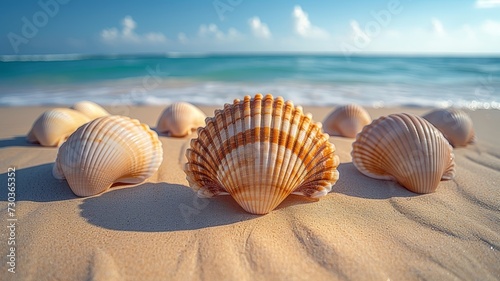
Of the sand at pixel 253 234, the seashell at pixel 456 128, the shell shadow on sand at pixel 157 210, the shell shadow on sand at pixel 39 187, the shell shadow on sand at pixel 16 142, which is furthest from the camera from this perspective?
the shell shadow on sand at pixel 16 142

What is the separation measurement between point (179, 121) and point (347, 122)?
2.80 metres

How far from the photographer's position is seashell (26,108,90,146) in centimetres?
429

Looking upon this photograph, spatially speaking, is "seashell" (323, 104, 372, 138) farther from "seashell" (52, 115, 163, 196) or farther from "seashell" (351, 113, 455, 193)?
"seashell" (52, 115, 163, 196)

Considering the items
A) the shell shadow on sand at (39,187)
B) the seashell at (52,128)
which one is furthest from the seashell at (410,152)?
the seashell at (52,128)

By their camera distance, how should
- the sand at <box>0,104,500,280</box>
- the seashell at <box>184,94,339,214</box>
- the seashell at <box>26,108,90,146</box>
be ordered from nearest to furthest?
1. the sand at <box>0,104,500,280</box>
2. the seashell at <box>184,94,339,214</box>
3. the seashell at <box>26,108,90,146</box>

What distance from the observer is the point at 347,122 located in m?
4.85

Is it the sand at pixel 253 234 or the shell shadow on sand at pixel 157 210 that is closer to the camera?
the sand at pixel 253 234

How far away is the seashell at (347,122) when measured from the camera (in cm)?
481

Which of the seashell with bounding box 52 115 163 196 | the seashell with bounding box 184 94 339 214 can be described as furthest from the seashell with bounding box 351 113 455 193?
the seashell with bounding box 52 115 163 196

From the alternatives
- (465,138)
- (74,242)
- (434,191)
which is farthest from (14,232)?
(465,138)

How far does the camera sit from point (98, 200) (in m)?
2.63

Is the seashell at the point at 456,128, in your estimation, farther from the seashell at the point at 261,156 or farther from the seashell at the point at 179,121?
the seashell at the point at 179,121

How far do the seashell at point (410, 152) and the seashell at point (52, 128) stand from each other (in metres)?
4.21

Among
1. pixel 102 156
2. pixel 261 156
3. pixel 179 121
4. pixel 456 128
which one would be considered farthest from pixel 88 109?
pixel 456 128
